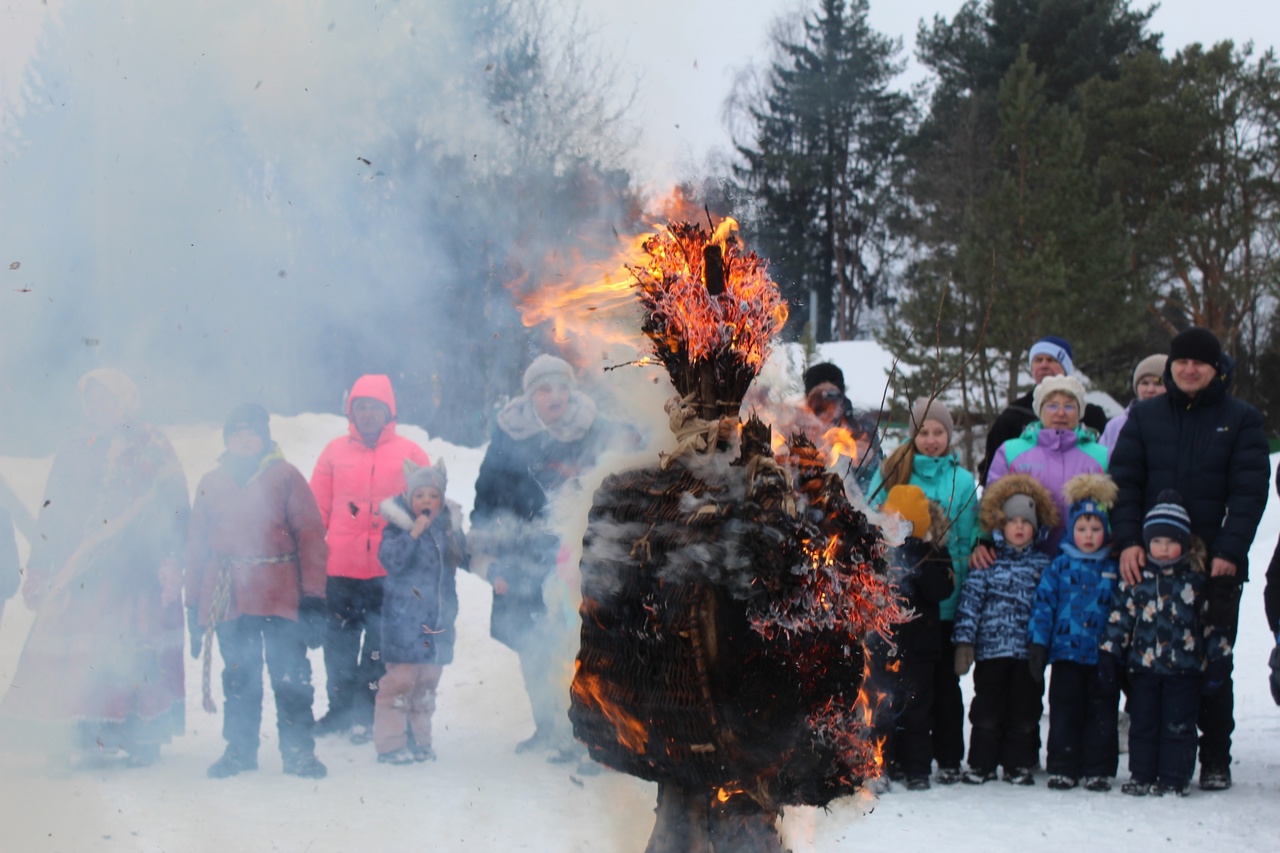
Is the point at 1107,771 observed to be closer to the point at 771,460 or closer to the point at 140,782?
the point at 771,460

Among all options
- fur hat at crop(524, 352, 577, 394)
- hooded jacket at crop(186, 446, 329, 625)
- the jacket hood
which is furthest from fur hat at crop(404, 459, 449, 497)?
fur hat at crop(524, 352, 577, 394)

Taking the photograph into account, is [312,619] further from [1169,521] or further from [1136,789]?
[1169,521]

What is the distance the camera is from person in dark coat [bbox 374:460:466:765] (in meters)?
5.64

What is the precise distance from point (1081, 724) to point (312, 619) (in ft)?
12.4

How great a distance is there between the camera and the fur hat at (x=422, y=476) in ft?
18.3

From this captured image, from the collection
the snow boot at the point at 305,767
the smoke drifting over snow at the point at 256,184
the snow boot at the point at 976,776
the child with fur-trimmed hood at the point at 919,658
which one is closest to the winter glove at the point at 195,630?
the snow boot at the point at 305,767

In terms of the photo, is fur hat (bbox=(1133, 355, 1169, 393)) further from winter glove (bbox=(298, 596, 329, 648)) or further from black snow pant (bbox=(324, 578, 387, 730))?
winter glove (bbox=(298, 596, 329, 648))

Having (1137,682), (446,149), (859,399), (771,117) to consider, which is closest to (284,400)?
(446,149)

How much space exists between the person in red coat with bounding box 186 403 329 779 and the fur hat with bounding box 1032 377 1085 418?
149 inches

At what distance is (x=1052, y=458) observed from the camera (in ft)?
20.0

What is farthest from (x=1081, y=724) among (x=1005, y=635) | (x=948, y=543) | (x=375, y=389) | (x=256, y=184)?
(x=256, y=184)

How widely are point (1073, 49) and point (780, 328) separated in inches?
1067

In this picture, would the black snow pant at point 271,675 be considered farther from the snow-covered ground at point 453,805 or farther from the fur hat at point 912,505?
the fur hat at point 912,505

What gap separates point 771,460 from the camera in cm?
249
